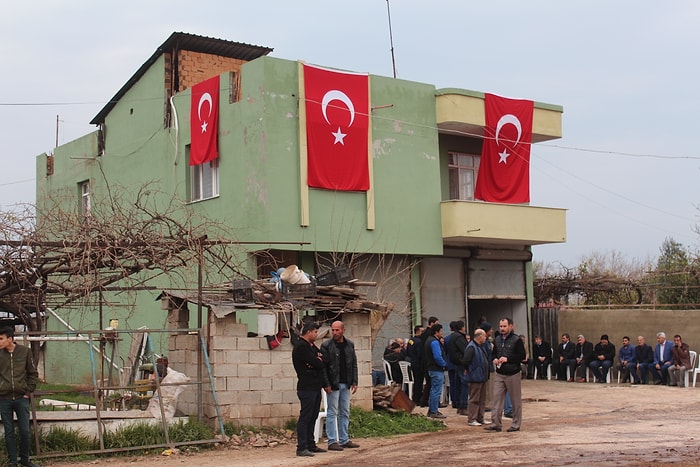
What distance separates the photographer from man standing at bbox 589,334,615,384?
1022 inches

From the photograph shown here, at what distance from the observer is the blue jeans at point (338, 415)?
13.6m

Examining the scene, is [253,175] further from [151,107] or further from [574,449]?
[574,449]

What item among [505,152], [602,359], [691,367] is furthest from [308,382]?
[505,152]

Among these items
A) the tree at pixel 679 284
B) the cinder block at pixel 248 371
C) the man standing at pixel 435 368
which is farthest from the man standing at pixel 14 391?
the tree at pixel 679 284

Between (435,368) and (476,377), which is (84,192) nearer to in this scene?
(435,368)

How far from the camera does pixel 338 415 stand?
13828mm

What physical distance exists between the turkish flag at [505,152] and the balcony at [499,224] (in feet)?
2.25

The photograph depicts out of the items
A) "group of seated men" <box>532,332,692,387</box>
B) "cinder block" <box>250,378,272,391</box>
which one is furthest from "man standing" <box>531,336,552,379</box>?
"cinder block" <box>250,378,272,391</box>

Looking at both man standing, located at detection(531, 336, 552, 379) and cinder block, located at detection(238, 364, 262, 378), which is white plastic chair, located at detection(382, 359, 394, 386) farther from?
man standing, located at detection(531, 336, 552, 379)

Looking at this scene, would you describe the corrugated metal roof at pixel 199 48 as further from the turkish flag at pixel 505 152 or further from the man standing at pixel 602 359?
the man standing at pixel 602 359

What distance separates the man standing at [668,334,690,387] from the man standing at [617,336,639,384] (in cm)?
129

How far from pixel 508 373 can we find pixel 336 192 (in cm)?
944

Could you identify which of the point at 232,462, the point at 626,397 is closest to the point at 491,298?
the point at 626,397

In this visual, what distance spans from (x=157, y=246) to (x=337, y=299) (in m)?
3.73
